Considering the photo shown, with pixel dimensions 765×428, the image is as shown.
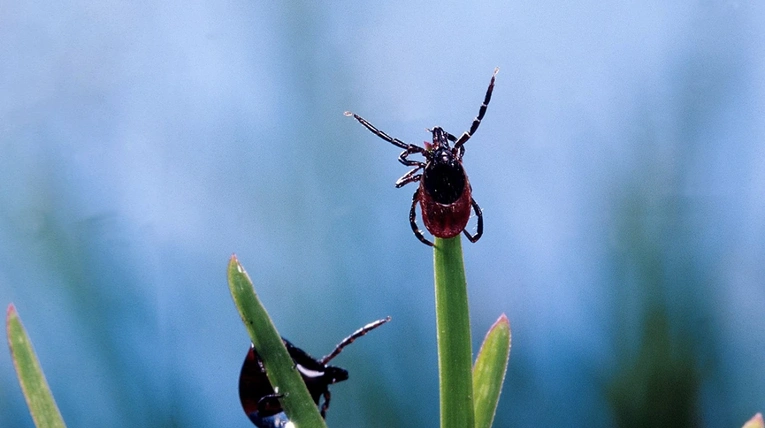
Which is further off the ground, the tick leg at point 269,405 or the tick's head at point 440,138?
the tick's head at point 440,138

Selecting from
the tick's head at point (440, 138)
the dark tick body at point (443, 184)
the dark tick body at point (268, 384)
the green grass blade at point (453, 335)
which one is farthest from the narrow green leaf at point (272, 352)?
the tick's head at point (440, 138)

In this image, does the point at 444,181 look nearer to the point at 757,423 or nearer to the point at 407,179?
the point at 407,179

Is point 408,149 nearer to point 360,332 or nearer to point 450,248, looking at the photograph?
point 360,332

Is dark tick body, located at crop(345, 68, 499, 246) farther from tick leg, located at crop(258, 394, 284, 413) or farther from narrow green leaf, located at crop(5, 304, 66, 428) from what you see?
narrow green leaf, located at crop(5, 304, 66, 428)

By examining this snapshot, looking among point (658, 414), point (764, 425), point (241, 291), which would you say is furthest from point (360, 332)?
point (658, 414)

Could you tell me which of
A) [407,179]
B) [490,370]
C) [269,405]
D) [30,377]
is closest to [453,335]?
[490,370]

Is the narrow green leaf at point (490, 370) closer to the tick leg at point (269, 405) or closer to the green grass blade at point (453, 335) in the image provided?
the green grass blade at point (453, 335)
